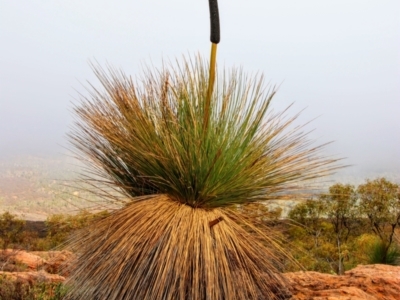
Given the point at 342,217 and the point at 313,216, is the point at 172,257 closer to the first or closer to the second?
the point at 313,216

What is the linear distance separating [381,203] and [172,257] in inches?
588

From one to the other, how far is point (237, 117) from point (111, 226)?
1.23m

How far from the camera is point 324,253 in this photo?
13727mm

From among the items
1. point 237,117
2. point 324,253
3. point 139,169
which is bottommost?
point 324,253

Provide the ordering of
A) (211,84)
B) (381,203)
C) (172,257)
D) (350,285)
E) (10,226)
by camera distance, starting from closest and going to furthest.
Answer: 1. (172,257)
2. (211,84)
3. (350,285)
4. (381,203)
5. (10,226)

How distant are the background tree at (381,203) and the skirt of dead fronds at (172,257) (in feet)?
46.7

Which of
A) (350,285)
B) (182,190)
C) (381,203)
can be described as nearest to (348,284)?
(350,285)

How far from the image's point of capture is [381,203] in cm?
1619

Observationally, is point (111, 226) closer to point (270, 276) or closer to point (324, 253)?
point (270, 276)

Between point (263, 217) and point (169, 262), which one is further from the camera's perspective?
point (263, 217)

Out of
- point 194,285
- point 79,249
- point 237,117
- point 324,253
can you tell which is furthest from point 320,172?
point 324,253

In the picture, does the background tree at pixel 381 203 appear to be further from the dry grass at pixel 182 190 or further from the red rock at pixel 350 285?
the dry grass at pixel 182 190

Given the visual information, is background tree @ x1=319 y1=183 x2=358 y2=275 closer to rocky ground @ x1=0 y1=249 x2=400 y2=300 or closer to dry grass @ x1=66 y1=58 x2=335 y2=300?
rocky ground @ x1=0 y1=249 x2=400 y2=300

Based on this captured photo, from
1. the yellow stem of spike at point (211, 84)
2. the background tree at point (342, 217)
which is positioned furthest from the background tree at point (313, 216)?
the yellow stem of spike at point (211, 84)
